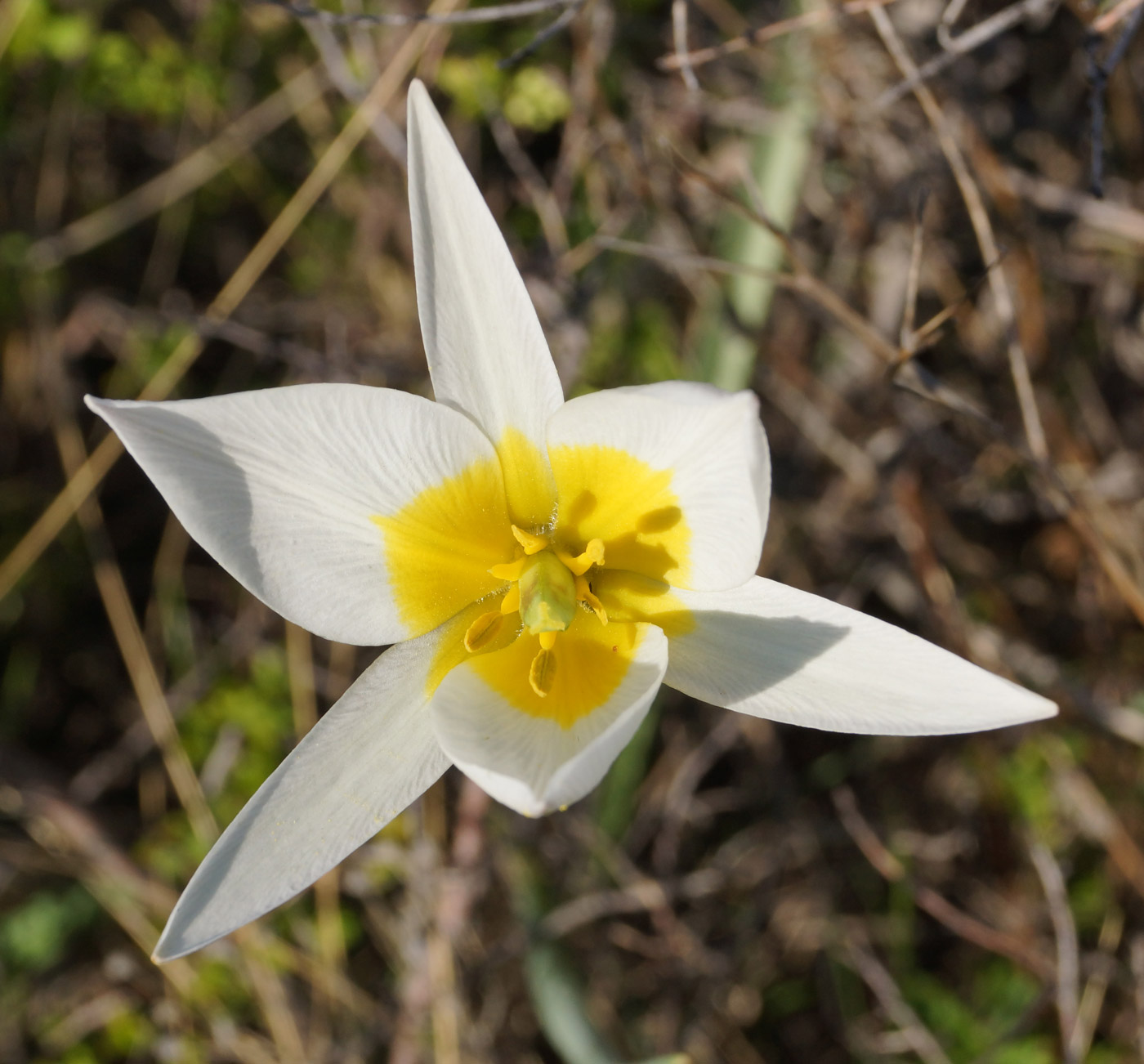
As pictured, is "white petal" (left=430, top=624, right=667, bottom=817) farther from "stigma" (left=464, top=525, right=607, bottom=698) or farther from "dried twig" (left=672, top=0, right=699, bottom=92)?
"dried twig" (left=672, top=0, right=699, bottom=92)

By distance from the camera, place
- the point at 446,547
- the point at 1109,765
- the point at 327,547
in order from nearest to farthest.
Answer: the point at 327,547 → the point at 446,547 → the point at 1109,765

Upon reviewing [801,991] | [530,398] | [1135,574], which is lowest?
[801,991]

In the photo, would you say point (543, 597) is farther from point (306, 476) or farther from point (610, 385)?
point (610, 385)

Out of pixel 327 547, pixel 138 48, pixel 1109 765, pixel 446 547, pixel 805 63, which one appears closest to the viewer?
pixel 327 547

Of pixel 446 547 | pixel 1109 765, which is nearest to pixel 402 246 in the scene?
pixel 446 547

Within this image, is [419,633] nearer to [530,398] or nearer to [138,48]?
[530,398]

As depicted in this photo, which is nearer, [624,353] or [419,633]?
[419,633]

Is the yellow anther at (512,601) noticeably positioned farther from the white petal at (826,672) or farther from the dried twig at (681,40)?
the dried twig at (681,40)

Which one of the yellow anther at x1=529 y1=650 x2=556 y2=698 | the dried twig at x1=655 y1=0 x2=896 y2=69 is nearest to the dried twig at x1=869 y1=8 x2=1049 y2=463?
the dried twig at x1=655 y1=0 x2=896 y2=69
